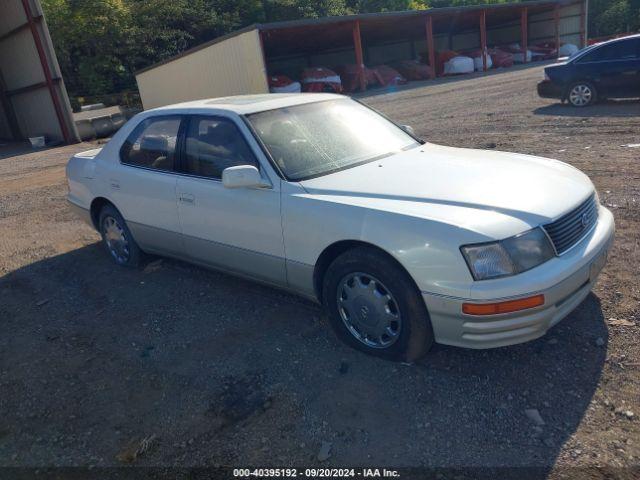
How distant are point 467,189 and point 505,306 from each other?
82cm

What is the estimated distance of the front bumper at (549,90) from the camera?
495 inches

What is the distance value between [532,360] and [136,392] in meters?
2.48

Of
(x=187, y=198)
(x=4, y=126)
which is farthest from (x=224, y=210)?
(x=4, y=126)

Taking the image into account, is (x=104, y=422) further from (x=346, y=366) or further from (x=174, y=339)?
(x=346, y=366)

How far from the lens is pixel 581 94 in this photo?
12.3m

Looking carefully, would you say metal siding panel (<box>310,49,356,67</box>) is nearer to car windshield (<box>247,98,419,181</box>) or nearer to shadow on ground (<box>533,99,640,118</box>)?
shadow on ground (<box>533,99,640,118</box>)

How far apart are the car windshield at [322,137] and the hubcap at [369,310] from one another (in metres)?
0.86

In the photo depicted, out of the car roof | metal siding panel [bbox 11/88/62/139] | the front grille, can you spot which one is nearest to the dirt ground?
the front grille

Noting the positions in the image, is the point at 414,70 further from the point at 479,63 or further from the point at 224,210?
the point at 224,210

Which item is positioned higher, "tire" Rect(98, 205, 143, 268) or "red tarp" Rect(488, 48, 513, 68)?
"tire" Rect(98, 205, 143, 268)

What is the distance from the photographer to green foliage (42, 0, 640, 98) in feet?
111

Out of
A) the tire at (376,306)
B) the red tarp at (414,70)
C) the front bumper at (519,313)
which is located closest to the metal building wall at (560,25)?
the red tarp at (414,70)

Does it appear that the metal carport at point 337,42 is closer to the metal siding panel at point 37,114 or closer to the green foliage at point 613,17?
the metal siding panel at point 37,114

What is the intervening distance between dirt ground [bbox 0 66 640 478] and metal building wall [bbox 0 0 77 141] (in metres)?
16.8
